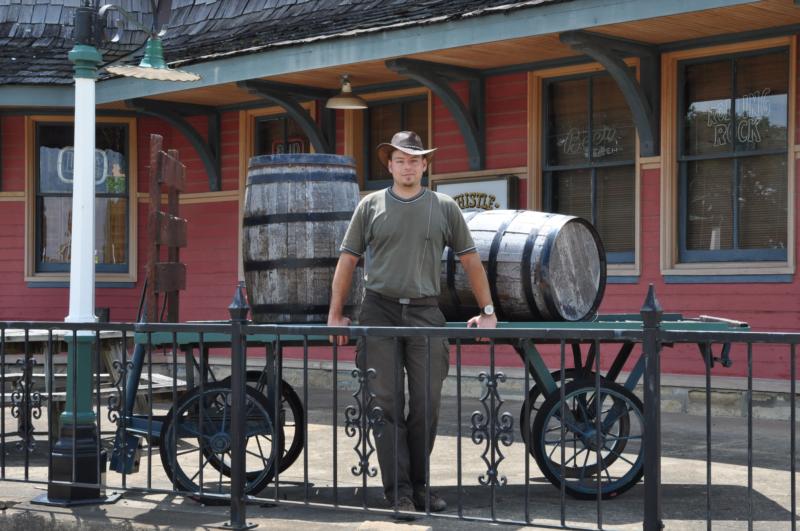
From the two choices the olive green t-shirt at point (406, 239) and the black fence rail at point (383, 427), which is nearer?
the black fence rail at point (383, 427)

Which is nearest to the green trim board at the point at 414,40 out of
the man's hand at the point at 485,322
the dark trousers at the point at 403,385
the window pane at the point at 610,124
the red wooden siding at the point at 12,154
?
the window pane at the point at 610,124

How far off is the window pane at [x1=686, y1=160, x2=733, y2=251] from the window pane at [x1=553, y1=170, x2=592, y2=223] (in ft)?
3.27

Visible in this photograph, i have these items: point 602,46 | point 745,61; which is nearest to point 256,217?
point 602,46

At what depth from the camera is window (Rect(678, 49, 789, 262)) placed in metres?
10.0

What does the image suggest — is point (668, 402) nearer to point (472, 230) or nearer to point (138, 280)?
point (472, 230)

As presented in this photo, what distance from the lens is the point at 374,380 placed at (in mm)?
5906

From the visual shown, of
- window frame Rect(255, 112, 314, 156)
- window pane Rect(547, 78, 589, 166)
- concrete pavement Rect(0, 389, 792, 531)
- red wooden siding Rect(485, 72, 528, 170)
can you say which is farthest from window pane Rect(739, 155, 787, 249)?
window frame Rect(255, 112, 314, 156)

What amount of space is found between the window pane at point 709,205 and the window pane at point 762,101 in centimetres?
30

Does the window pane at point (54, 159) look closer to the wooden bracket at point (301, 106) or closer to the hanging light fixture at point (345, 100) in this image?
the wooden bracket at point (301, 106)

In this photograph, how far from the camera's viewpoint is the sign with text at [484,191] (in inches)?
Result: 456

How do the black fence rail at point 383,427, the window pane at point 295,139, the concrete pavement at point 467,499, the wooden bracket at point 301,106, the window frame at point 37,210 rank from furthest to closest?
the window frame at point 37,210 < the window pane at point 295,139 < the wooden bracket at point 301,106 < the concrete pavement at point 467,499 < the black fence rail at point 383,427

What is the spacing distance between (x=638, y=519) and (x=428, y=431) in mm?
1134

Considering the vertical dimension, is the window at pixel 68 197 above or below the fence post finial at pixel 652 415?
above

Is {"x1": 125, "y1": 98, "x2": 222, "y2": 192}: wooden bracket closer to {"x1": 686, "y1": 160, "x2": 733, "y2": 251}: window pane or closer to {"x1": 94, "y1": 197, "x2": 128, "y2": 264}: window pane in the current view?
{"x1": 94, "y1": 197, "x2": 128, "y2": 264}: window pane
